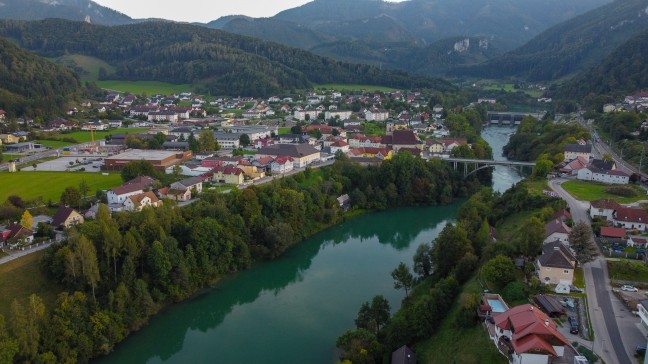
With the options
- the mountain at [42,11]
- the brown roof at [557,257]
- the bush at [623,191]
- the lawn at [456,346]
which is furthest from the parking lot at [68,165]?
the mountain at [42,11]

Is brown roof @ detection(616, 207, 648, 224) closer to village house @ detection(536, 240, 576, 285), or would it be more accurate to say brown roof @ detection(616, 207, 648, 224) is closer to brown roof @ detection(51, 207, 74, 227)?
village house @ detection(536, 240, 576, 285)

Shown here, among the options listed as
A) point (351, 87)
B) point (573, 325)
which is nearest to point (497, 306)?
point (573, 325)

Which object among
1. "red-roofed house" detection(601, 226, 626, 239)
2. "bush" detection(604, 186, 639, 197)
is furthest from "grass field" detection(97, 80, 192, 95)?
"red-roofed house" detection(601, 226, 626, 239)

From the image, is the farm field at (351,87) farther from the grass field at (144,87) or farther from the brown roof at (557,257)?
the brown roof at (557,257)

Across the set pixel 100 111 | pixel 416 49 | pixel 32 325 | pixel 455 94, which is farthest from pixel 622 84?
pixel 416 49

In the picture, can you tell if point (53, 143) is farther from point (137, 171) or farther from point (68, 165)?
point (137, 171)
